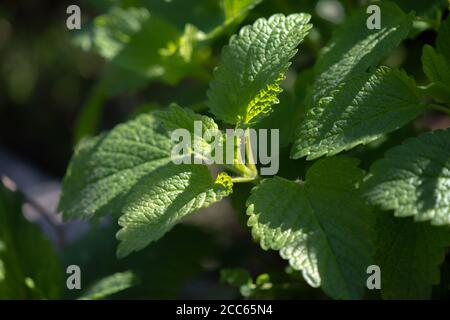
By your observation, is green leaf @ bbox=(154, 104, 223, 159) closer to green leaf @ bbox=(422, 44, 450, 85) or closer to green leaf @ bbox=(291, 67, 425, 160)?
green leaf @ bbox=(291, 67, 425, 160)

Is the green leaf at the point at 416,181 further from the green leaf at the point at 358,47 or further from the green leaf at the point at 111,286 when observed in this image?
the green leaf at the point at 111,286

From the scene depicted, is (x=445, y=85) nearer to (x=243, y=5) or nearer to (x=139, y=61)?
(x=243, y=5)

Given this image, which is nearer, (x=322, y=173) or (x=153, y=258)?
(x=322, y=173)

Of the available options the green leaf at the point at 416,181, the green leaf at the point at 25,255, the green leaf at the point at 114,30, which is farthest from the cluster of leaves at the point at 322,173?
the green leaf at the point at 114,30

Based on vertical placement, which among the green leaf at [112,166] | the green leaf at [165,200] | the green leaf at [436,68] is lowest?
the green leaf at [165,200]

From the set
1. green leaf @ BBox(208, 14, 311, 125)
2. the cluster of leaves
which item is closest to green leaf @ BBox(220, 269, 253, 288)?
the cluster of leaves

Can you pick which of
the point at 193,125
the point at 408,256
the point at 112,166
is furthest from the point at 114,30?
the point at 408,256

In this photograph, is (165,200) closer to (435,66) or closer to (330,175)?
(330,175)
